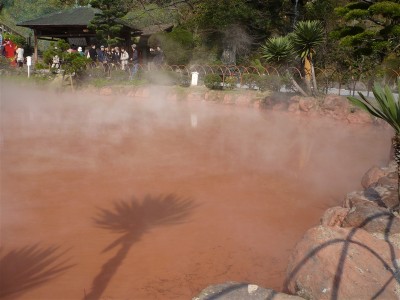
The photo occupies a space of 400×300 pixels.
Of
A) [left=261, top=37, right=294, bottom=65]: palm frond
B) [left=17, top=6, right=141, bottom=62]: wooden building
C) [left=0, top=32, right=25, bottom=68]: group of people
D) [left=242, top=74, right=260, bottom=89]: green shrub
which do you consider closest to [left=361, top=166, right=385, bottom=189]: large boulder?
[left=261, top=37, right=294, bottom=65]: palm frond

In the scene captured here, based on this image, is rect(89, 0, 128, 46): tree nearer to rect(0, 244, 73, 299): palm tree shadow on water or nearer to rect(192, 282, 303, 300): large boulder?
rect(0, 244, 73, 299): palm tree shadow on water

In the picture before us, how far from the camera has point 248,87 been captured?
17141mm

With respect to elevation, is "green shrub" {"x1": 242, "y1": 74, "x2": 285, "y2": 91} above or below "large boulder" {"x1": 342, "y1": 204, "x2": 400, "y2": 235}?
above

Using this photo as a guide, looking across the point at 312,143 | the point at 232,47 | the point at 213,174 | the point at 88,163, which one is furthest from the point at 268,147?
the point at 232,47

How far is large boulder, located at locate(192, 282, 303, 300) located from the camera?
304 cm

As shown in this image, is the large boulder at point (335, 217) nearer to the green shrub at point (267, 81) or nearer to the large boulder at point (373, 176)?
the large boulder at point (373, 176)

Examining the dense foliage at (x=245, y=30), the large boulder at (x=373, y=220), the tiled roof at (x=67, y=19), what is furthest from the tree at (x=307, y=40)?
the tiled roof at (x=67, y=19)

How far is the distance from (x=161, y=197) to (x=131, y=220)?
1039 millimetres

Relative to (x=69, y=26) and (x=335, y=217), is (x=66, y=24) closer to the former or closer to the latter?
(x=69, y=26)

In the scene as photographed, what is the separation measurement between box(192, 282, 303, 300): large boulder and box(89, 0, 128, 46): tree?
2119cm

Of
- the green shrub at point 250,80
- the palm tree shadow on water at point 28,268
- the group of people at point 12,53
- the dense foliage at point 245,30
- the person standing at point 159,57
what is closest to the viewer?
the palm tree shadow on water at point 28,268

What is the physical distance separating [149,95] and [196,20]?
7895 millimetres

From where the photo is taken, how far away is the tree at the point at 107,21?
22.5m

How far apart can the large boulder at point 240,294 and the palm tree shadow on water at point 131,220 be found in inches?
57.8
